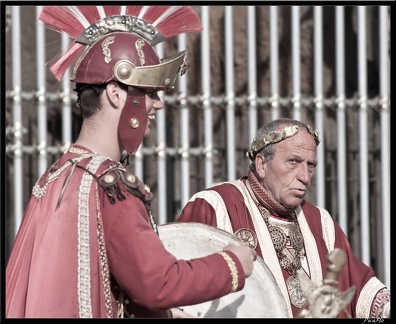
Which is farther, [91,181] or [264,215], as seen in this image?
[264,215]

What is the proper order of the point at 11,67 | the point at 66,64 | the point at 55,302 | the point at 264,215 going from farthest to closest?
the point at 11,67, the point at 264,215, the point at 66,64, the point at 55,302

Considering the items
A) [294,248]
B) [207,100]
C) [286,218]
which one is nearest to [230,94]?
[207,100]

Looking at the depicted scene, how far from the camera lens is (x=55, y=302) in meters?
4.39

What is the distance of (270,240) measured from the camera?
6141mm

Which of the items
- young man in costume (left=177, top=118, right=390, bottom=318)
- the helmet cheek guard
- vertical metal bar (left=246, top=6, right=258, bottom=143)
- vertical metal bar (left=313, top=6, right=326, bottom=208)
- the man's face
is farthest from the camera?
vertical metal bar (left=313, top=6, right=326, bottom=208)

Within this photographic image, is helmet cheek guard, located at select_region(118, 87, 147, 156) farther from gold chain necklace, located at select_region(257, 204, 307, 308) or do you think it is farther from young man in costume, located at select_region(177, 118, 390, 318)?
gold chain necklace, located at select_region(257, 204, 307, 308)

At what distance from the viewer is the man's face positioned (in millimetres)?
6223

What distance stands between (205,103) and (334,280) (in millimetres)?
3811

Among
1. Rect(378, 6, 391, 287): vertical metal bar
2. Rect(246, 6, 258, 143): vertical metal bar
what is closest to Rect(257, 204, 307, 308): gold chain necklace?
Rect(246, 6, 258, 143): vertical metal bar

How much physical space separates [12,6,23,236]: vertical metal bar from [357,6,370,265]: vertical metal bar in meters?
2.07

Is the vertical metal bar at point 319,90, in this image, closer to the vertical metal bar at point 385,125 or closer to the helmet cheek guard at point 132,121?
the vertical metal bar at point 385,125
